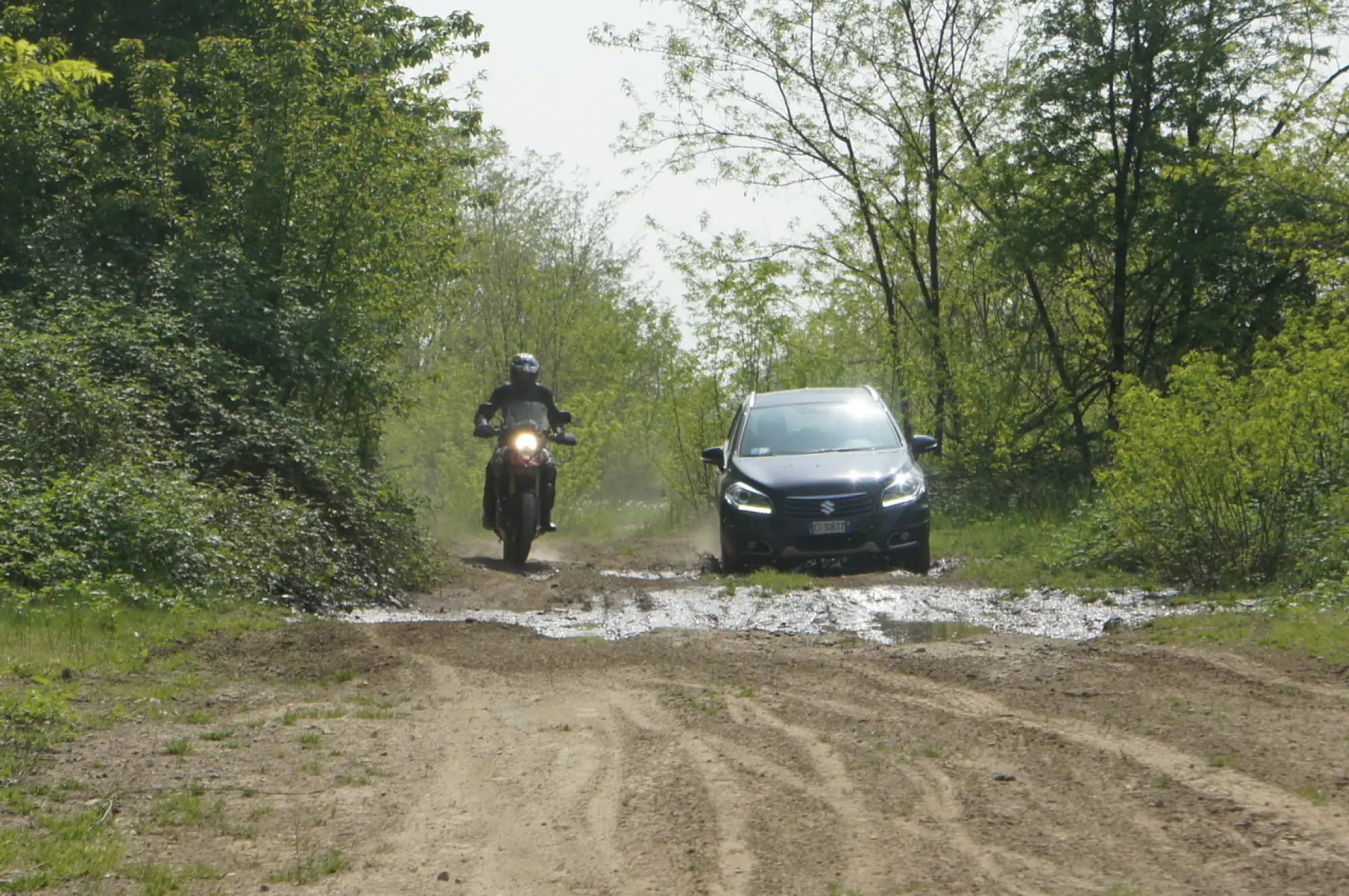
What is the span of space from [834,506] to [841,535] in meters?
0.27

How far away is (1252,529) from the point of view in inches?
467

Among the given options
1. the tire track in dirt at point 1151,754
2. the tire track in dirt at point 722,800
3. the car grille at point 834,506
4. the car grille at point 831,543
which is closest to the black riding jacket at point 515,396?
the car grille at point 834,506

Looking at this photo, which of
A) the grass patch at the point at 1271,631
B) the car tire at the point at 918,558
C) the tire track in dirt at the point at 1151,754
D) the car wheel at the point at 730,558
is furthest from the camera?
the car wheel at the point at 730,558

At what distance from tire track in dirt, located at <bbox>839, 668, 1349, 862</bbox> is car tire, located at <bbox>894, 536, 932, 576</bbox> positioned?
6166mm

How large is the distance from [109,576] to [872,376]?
69.0 ft

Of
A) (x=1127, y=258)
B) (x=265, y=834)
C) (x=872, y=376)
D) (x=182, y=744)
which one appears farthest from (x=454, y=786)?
(x=872, y=376)

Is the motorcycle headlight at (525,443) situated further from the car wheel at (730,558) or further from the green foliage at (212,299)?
the car wheel at (730,558)

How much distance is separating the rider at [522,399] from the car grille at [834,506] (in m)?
2.82

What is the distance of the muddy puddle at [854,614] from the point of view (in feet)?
34.5

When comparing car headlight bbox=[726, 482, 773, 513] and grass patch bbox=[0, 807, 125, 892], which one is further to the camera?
car headlight bbox=[726, 482, 773, 513]

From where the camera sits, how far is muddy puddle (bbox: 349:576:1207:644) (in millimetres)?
10523

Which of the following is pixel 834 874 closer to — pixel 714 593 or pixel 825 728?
pixel 825 728

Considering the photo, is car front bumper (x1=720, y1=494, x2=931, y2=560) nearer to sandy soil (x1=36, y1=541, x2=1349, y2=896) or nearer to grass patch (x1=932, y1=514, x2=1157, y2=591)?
grass patch (x1=932, y1=514, x2=1157, y2=591)

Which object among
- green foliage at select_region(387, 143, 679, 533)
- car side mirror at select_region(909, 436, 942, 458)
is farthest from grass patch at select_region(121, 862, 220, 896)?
green foliage at select_region(387, 143, 679, 533)
